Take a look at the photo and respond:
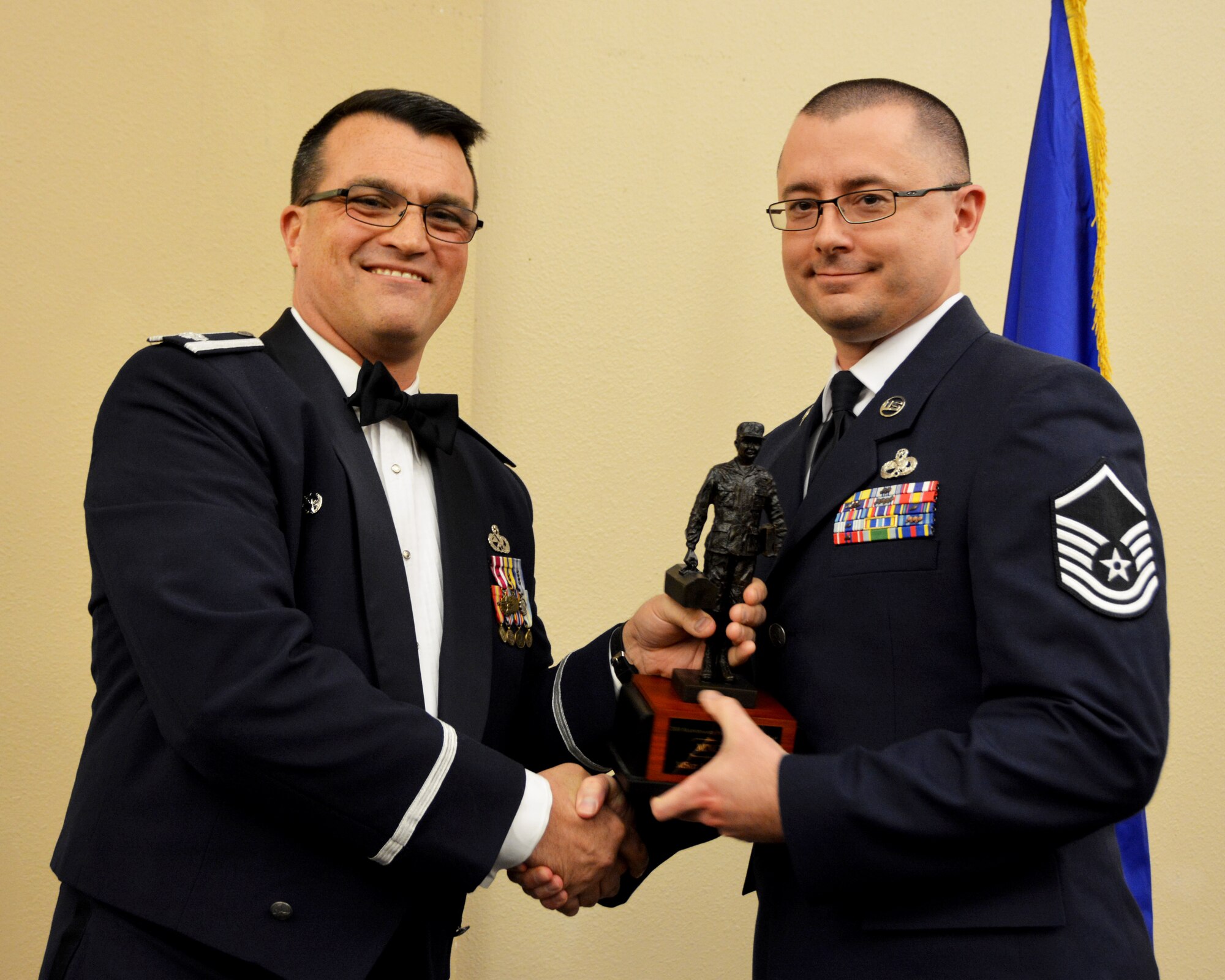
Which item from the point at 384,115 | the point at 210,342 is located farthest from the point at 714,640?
the point at 384,115

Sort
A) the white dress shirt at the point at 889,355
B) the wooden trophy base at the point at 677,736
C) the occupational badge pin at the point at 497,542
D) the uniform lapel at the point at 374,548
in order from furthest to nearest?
1. the occupational badge pin at the point at 497,542
2. the white dress shirt at the point at 889,355
3. the uniform lapel at the point at 374,548
4. the wooden trophy base at the point at 677,736

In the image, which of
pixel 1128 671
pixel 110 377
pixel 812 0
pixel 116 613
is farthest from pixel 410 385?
pixel 812 0

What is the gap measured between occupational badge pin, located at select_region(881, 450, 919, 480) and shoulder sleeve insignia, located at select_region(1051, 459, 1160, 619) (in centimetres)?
25

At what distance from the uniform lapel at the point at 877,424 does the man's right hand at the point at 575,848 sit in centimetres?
60

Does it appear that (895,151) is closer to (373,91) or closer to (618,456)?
(373,91)

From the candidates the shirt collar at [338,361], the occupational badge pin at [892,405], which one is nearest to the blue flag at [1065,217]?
the occupational badge pin at [892,405]

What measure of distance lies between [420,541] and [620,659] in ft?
1.65

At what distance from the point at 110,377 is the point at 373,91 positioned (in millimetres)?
1343

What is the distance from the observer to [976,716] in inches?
59.9

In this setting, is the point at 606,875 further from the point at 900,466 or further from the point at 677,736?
the point at 900,466

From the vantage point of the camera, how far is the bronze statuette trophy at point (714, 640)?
1725 millimetres

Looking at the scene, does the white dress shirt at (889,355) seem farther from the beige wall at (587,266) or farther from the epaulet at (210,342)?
the beige wall at (587,266)

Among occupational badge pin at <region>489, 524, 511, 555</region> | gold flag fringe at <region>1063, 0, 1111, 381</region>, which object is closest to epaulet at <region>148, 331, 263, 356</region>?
occupational badge pin at <region>489, 524, 511, 555</region>

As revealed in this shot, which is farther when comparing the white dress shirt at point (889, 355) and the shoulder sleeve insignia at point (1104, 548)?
the white dress shirt at point (889, 355)
